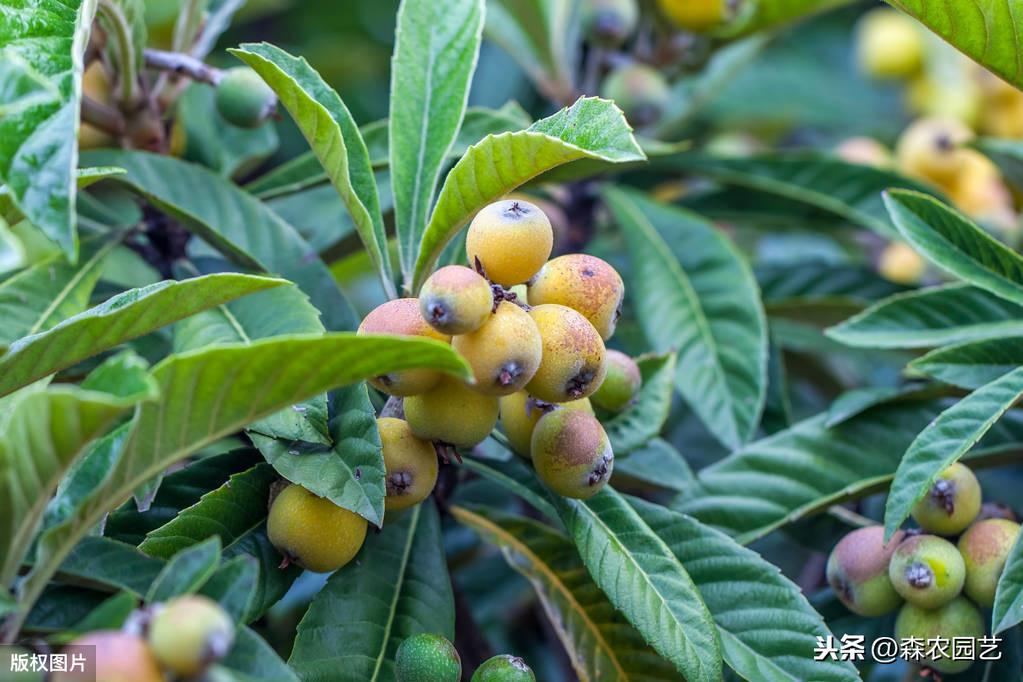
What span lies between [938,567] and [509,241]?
579 mm

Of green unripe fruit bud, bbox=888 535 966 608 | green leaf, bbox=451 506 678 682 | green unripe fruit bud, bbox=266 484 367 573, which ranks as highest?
green unripe fruit bud, bbox=266 484 367 573

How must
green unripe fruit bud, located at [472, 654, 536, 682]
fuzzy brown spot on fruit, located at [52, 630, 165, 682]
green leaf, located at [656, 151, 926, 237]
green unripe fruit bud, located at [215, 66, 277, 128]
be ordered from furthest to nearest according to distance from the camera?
green leaf, located at [656, 151, 926, 237] → green unripe fruit bud, located at [215, 66, 277, 128] → green unripe fruit bud, located at [472, 654, 536, 682] → fuzzy brown spot on fruit, located at [52, 630, 165, 682]

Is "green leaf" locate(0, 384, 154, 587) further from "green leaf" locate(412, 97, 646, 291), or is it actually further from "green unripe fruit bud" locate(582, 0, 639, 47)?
"green unripe fruit bud" locate(582, 0, 639, 47)

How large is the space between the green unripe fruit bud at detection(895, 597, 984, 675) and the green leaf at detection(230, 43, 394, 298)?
2.20ft

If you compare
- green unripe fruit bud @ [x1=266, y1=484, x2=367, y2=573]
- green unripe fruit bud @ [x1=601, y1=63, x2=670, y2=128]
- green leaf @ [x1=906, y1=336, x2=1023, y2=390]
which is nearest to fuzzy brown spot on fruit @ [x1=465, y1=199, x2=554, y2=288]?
green unripe fruit bud @ [x1=266, y1=484, x2=367, y2=573]

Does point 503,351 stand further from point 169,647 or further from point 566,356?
point 169,647

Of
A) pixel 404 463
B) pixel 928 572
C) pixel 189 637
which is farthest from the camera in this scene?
pixel 928 572

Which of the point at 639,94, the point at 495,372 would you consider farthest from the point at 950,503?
the point at 639,94

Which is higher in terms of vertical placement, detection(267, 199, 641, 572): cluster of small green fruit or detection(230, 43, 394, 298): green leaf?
detection(230, 43, 394, 298): green leaf

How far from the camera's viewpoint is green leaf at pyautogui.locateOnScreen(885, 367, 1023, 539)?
1096 mm

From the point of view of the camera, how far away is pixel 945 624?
116 centimetres

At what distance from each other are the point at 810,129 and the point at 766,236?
580 millimetres

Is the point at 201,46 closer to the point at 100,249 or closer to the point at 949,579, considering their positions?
the point at 100,249

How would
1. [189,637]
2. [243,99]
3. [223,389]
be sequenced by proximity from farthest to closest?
[243,99] < [223,389] < [189,637]
